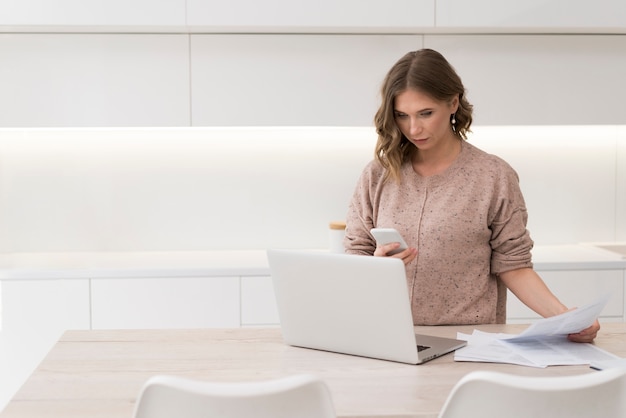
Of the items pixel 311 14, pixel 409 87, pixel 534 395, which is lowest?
pixel 534 395

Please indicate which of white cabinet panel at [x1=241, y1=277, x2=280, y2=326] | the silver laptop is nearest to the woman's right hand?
the silver laptop

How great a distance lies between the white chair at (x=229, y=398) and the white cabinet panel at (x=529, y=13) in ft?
8.14

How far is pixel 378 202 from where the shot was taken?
242cm

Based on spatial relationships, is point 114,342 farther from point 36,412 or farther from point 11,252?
point 11,252

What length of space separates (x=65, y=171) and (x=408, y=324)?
2.58 meters

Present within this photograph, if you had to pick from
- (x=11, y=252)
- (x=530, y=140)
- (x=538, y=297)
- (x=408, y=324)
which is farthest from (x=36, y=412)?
(x=530, y=140)

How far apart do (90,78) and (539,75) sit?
6.46 feet

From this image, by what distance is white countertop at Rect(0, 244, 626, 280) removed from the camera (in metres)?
3.35

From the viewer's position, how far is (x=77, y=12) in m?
3.39

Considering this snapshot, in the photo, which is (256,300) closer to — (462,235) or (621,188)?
(462,235)

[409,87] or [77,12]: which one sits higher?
[77,12]

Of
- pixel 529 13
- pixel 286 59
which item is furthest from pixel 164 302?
pixel 529 13

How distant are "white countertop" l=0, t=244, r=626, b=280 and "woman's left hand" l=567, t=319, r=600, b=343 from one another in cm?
151

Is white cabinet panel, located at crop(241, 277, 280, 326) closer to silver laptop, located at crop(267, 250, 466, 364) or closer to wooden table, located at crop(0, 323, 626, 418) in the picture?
A: wooden table, located at crop(0, 323, 626, 418)
